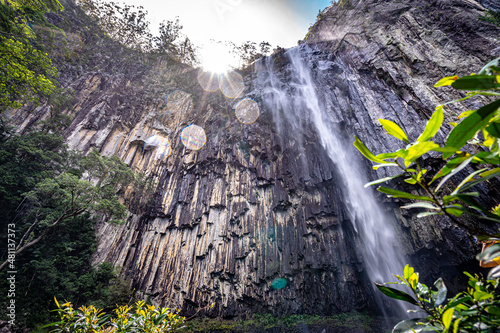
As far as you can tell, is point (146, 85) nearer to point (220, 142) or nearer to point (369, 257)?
point (220, 142)

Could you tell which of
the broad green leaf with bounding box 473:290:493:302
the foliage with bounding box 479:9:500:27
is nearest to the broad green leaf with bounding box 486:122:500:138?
the broad green leaf with bounding box 473:290:493:302

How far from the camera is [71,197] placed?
7406mm

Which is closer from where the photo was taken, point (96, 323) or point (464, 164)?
point (464, 164)

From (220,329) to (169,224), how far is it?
5.91 m

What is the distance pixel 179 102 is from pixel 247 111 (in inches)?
268

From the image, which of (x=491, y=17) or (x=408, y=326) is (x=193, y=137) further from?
(x=491, y=17)

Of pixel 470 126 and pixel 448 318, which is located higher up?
pixel 470 126

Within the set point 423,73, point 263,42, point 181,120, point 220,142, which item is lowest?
point 423,73

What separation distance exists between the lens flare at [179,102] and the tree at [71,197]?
651 centimetres

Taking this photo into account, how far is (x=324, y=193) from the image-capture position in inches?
367

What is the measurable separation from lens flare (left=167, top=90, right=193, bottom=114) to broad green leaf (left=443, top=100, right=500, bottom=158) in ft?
53.6

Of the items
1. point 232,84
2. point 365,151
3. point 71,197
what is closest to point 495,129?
point 365,151

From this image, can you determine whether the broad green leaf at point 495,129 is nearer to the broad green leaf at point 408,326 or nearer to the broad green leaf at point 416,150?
the broad green leaf at point 416,150

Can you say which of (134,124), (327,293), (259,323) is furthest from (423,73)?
(134,124)
